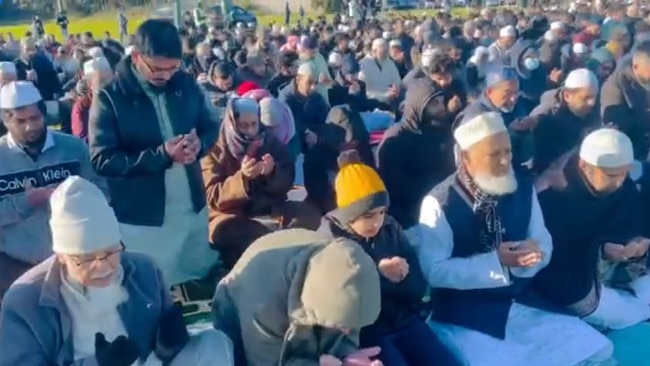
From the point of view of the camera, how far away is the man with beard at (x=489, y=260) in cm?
402

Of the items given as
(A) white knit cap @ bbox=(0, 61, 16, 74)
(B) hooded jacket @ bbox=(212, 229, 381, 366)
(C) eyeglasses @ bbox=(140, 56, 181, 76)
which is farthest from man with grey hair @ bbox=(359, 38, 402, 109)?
(B) hooded jacket @ bbox=(212, 229, 381, 366)

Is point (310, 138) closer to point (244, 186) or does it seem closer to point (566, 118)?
A: point (244, 186)

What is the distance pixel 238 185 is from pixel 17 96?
4.72ft

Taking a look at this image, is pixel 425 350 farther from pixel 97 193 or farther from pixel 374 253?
pixel 97 193

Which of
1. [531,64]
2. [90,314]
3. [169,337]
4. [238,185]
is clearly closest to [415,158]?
[238,185]

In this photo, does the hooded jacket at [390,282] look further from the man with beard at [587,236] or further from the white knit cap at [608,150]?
the white knit cap at [608,150]

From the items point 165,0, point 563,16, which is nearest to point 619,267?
point 563,16

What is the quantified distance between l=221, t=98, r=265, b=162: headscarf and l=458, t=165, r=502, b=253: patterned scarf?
165cm

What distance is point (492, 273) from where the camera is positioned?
404cm

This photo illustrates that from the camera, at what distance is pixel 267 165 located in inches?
202

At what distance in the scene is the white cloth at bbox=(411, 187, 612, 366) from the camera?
403cm

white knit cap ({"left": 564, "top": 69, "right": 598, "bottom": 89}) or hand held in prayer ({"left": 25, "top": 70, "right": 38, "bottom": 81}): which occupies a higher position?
white knit cap ({"left": 564, "top": 69, "right": 598, "bottom": 89})

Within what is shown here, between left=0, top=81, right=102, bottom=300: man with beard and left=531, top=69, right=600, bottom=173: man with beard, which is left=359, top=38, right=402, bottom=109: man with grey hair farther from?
left=0, top=81, right=102, bottom=300: man with beard

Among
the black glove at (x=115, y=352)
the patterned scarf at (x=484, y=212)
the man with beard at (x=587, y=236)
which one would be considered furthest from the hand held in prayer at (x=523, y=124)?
the black glove at (x=115, y=352)
